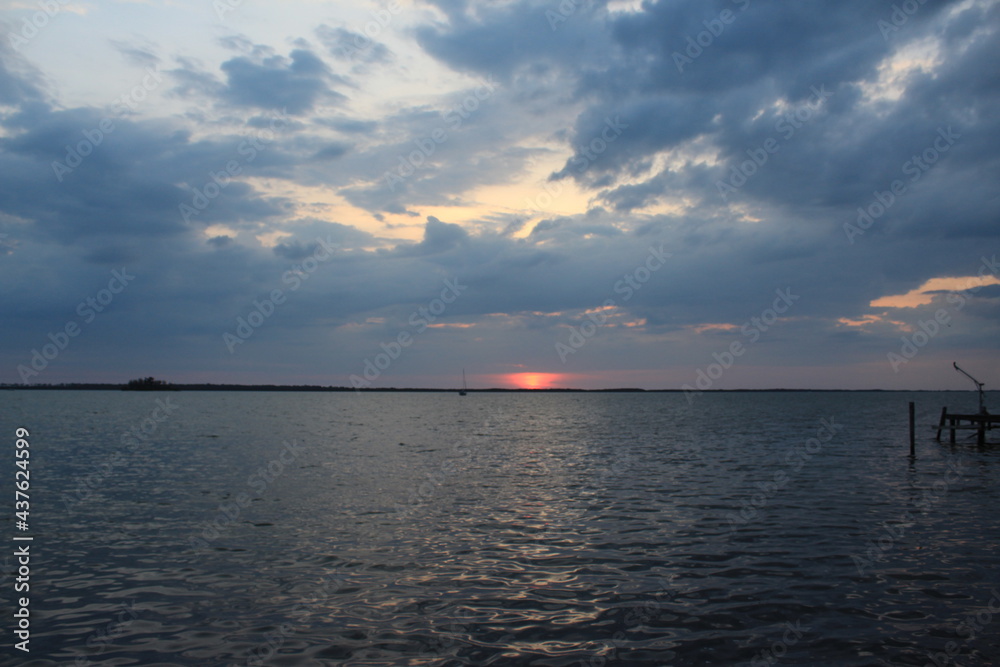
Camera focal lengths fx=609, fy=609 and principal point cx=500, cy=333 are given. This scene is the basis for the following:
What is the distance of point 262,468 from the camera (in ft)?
111

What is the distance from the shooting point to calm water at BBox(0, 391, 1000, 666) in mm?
10641

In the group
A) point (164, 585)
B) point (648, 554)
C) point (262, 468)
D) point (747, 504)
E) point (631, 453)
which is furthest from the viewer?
point (631, 453)

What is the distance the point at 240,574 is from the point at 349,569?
8.44ft

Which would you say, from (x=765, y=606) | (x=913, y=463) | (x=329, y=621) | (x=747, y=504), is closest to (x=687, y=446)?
(x=913, y=463)

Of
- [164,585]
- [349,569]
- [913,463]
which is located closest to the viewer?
[164,585]

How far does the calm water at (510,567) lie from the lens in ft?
34.9

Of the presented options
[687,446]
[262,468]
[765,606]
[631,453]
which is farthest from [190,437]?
[765,606]

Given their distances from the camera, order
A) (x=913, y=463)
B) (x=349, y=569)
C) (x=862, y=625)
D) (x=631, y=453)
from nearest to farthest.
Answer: (x=862, y=625)
(x=349, y=569)
(x=913, y=463)
(x=631, y=453)

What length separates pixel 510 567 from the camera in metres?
15.1

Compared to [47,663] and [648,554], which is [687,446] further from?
[47,663]

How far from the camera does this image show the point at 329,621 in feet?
38.2

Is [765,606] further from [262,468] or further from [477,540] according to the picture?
[262,468]

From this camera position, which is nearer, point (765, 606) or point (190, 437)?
point (765, 606)

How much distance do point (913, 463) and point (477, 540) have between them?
31929 mm
